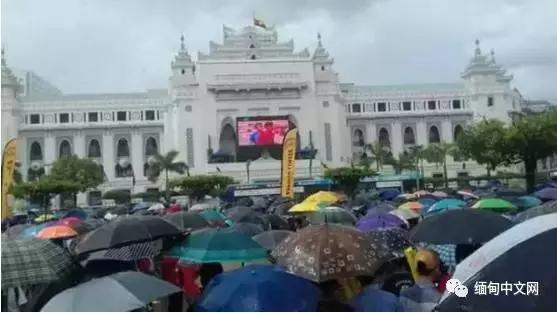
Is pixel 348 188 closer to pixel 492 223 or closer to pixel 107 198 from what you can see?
pixel 107 198

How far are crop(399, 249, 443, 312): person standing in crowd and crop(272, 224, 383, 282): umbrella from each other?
0.50 meters

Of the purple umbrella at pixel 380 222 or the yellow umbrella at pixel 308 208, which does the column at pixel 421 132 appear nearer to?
the yellow umbrella at pixel 308 208

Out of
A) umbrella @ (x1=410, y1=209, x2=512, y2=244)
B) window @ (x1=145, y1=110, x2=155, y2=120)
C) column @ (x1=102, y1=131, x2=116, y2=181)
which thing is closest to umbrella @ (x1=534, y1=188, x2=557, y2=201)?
umbrella @ (x1=410, y1=209, x2=512, y2=244)

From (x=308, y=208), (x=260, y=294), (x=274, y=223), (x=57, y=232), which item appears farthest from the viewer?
(x=308, y=208)

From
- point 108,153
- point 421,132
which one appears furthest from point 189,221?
point 421,132

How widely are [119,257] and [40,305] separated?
1606 millimetres

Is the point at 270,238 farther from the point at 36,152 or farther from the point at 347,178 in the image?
the point at 36,152

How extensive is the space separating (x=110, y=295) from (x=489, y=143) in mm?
24797

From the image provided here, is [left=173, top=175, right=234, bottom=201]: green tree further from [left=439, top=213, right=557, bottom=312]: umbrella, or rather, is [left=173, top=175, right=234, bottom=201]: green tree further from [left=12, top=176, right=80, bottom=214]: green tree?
[left=439, top=213, right=557, bottom=312]: umbrella

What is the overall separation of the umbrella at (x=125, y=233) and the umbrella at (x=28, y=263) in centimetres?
118

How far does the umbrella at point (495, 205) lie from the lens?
11242 millimetres

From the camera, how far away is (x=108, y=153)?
55469mm

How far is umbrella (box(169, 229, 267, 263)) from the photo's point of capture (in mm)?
6613

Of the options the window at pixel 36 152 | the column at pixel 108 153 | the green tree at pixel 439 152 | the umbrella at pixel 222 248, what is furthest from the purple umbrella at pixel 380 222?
the window at pixel 36 152
